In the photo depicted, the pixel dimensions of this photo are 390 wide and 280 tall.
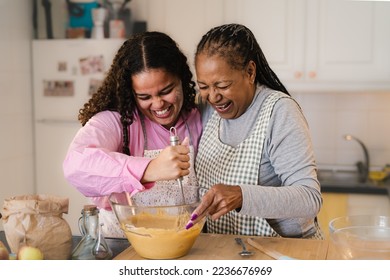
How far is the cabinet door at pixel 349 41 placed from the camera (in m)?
2.20

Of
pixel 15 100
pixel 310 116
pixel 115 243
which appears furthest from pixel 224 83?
pixel 15 100

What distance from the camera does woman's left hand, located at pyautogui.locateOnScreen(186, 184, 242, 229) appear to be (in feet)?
3.18

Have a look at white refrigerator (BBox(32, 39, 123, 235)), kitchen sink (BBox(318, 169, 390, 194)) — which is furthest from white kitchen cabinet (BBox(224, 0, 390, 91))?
white refrigerator (BBox(32, 39, 123, 235))

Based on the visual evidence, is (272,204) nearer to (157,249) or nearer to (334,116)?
(157,249)

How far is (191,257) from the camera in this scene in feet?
→ 3.30

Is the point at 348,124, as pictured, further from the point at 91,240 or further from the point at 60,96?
the point at 91,240

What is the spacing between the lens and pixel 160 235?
3.17 feet

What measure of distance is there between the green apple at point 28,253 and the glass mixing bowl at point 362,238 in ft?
1.68

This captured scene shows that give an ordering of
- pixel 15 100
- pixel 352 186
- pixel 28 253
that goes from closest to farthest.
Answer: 1. pixel 28 253
2. pixel 352 186
3. pixel 15 100

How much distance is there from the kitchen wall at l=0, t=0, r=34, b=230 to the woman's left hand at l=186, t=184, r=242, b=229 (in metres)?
1.47

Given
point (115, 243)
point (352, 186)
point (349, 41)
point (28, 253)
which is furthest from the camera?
point (349, 41)

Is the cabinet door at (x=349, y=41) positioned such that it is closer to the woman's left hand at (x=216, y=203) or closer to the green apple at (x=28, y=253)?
the woman's left hand at (x=216, y=203)

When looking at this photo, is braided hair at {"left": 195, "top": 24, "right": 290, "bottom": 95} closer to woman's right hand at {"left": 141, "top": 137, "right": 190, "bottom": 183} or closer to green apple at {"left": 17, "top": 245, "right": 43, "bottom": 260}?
woman's right hand at {"left": 141, "top": 137, "right": 190, "bottom": 183}

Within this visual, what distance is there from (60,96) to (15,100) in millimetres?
189
